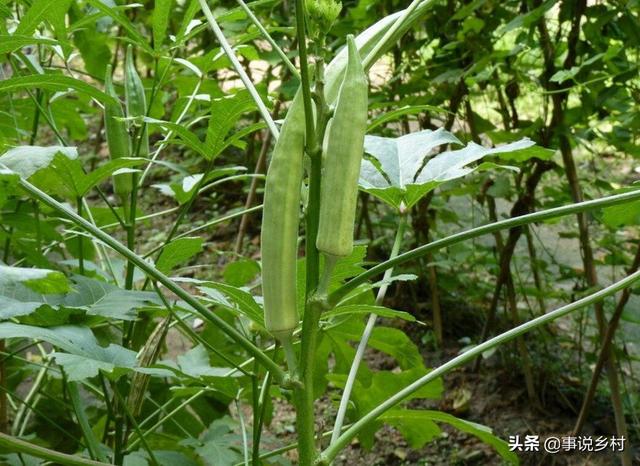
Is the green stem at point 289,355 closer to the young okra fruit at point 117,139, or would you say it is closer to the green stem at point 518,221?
the green stem at point 518,221

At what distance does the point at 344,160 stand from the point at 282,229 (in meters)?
0.10

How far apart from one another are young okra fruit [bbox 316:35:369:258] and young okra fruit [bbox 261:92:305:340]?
0.04 metres

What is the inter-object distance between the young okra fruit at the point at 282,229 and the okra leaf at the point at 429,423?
43 cm

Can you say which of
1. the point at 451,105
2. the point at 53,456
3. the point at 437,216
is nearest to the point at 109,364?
the point at 53,456

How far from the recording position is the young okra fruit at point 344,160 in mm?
791

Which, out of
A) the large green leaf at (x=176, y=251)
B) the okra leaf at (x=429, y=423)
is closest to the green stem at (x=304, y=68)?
the large green leaf at (x=176, y=251)

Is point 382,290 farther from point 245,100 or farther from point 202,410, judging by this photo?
point 202,410

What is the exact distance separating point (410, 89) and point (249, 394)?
121cm

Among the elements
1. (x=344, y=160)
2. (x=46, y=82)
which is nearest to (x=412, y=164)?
(x=344, y=160)

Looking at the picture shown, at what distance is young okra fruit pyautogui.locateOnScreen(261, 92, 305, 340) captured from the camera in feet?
2.72

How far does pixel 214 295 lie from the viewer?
103 cm

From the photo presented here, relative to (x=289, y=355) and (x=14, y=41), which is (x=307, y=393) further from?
(x=14, y=41)

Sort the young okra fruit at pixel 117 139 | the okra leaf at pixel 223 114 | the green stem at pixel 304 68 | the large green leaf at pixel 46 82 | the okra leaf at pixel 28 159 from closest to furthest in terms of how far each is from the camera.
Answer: the green stem at pixel 304 68, the okra leaf at pixel 28 159, the large green leaf at pixel 46 82, the okra leaf at pixel 223 114, the young okra fruit at pixel 117 139

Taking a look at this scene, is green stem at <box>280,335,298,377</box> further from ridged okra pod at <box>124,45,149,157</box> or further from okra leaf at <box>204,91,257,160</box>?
ridged okra pod at <box>124,45,149,157</box>
